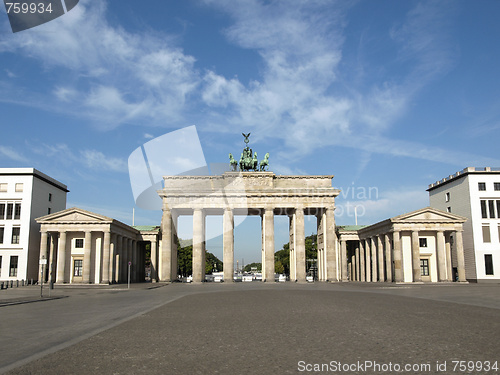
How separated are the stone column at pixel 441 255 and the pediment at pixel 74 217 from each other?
147ft

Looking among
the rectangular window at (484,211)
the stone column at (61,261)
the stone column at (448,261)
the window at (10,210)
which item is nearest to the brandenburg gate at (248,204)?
the stone column at (61,261)

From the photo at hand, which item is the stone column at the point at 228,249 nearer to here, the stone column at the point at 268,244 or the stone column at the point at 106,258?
the stone column at the point at 268,244

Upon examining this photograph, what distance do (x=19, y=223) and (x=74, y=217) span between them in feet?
31.3

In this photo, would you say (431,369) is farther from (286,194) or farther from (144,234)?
(144,234)

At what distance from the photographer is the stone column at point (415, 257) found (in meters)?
60.1

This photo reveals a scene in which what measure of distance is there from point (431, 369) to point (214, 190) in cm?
6422

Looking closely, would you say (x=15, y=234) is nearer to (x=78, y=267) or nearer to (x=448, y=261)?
(x=78, y=267)

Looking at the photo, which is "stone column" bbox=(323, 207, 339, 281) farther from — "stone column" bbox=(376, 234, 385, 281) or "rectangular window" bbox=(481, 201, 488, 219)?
"rectangular window" bbox=(481, 201, 488, 219)

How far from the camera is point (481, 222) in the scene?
66.8 metres

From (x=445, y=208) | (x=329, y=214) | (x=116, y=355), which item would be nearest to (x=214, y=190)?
(x=329, y=214)

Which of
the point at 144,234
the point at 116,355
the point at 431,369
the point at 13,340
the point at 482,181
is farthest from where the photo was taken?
the point at 144,234

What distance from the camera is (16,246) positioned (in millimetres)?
62719

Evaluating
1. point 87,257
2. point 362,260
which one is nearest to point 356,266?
point 362,260

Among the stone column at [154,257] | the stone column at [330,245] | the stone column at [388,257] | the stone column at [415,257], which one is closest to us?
the stone column at [415,257]
